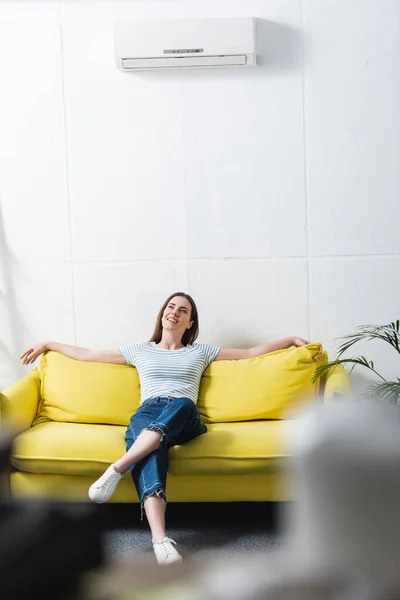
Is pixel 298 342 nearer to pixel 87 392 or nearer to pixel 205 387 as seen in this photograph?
pixel 205 387

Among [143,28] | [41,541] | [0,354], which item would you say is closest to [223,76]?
[143,28]

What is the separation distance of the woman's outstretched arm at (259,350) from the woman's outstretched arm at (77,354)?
407mm

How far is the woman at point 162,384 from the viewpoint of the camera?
2.13 m

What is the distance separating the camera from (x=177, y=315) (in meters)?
2.70

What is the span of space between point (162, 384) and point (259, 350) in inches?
18.2

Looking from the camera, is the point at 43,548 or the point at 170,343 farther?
the point at 170,343

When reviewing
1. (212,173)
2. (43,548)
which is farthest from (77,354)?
(43,548)

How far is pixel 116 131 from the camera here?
3.06 m

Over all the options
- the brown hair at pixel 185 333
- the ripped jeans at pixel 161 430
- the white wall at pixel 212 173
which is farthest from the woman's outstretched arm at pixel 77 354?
A: the ripped jeans at pixel 161 430

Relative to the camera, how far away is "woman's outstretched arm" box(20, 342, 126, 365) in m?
2.82

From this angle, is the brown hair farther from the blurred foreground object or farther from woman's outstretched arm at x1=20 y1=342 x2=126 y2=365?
the blurred foreground object

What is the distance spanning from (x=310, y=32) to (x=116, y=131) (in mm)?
918

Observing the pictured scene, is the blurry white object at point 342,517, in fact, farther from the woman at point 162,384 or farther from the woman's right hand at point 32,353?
the woman's right hand at point 32,353

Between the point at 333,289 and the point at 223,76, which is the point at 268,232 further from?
the point at 223,76
